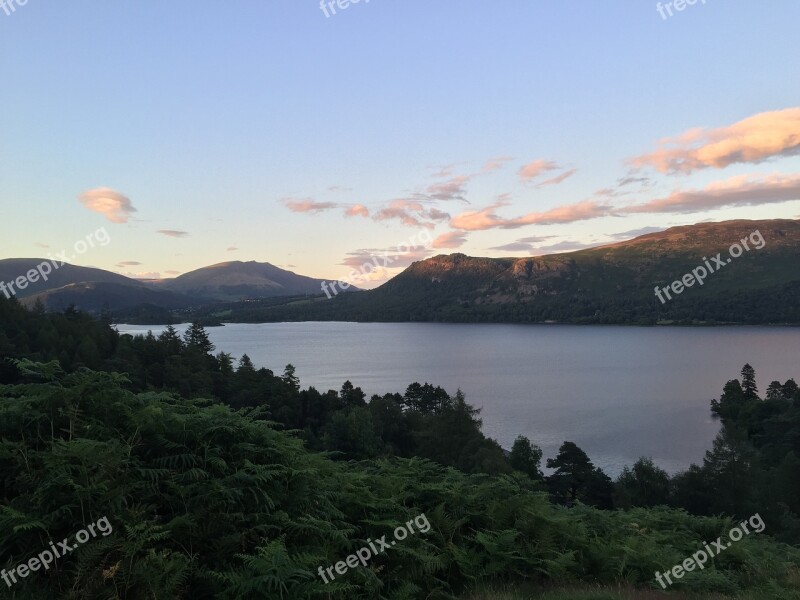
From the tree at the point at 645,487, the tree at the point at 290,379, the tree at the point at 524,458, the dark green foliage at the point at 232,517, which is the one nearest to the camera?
the dark green foliage at the point at 232,517

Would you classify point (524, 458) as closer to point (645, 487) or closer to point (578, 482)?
point (578, 482)

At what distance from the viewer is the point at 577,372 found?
337 ft

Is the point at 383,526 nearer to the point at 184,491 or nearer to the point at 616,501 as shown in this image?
the point at 184,491

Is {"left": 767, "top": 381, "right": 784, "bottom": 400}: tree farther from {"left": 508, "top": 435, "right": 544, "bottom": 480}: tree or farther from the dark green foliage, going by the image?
the dark green foliage

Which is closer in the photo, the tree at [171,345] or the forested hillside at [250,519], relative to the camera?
the forested hillside at [250,519]

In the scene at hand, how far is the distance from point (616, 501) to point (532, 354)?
98.5 m

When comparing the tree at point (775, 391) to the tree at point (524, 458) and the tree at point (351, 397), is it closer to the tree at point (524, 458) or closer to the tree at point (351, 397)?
the tree at point (524, 458)

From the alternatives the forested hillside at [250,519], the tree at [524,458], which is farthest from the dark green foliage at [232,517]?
the tree at [524,458]

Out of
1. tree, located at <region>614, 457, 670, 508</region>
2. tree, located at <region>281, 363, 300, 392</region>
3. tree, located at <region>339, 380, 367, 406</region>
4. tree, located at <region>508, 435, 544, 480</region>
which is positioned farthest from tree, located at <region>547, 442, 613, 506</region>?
tree, located at <region>281, 363, 300, 392</region>

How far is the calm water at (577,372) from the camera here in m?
60.9

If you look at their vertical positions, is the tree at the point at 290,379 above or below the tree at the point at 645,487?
above

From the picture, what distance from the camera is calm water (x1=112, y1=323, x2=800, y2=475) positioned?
6094 cm

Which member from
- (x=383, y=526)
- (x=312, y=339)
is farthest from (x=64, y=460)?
(x=312, y=339)

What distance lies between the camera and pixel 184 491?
5633mm
